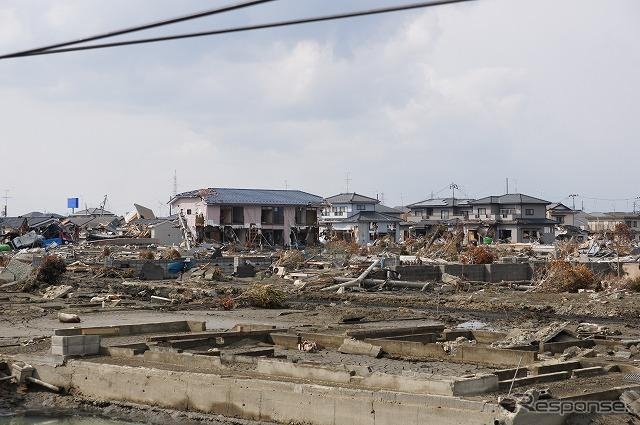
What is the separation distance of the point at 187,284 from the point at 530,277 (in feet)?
45.9

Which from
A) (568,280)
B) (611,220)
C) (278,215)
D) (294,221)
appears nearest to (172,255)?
(278,215)

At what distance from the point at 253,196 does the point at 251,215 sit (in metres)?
1.61

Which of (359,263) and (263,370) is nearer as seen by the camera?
(263,370)

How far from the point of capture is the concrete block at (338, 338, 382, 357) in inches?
675

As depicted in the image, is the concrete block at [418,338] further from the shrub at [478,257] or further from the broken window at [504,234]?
the broken window at [504,234]

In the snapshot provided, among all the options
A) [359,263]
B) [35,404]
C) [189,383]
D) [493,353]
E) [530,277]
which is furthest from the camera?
[359,263]

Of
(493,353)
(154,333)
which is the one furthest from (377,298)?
(493,353)

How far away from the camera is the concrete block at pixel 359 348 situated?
17156 mm

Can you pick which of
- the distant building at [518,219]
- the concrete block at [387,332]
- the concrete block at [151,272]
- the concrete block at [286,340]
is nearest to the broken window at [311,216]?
the distant building at [518,219]

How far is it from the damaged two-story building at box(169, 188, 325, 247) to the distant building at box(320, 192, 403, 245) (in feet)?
18.6

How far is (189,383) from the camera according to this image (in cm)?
1361

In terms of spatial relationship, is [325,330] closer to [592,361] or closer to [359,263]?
[592,361]

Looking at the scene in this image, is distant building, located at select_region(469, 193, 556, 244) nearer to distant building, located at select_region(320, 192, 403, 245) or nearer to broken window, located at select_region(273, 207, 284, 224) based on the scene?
distant building, located at select_region(320, 192, 403, 245)

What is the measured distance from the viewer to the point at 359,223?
71188 millimetres
